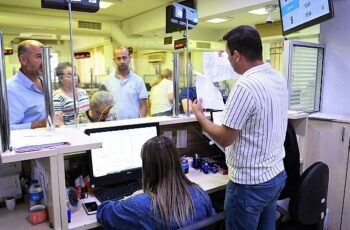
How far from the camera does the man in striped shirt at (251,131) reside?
4.14ft

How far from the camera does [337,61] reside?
8.43ft

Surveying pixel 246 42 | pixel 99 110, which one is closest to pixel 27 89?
pixel 99 110

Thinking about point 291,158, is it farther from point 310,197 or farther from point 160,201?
point 160,201

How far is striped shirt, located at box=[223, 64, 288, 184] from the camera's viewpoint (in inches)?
Answer: 49.3

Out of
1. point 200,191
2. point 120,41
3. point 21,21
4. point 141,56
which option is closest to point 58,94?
point 200,191

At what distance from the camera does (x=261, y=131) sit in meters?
1.28

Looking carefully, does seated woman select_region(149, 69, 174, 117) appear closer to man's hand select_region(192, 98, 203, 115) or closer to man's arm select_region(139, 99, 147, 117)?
man's arm select_region(139, 99, 147, 117)

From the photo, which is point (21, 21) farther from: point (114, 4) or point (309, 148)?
point (309, 148)

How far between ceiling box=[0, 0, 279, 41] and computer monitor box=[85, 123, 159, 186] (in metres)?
3.09

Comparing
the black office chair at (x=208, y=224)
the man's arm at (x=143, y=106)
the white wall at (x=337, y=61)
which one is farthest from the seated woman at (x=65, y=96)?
the white wall at (x=337, y=61)

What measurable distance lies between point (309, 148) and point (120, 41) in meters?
5.33

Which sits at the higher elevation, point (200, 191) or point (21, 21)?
point (21, 21)

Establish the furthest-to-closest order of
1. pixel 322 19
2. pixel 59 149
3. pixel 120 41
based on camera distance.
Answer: pixel 120 41 < pixel 322 19 < pixel 59 149

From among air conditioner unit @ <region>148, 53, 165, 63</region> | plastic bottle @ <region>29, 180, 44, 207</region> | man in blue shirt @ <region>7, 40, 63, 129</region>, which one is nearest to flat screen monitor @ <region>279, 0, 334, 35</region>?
man in blue shirt @ <region>7, 40, 63, 129</region>
